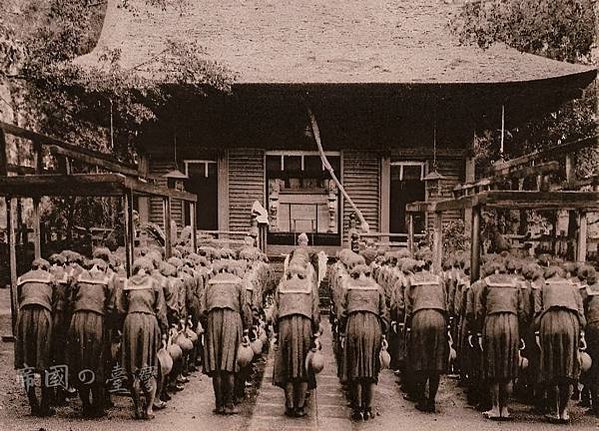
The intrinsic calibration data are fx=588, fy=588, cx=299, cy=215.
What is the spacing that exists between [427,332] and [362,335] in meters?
0.77

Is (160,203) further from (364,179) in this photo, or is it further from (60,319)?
(60,319)

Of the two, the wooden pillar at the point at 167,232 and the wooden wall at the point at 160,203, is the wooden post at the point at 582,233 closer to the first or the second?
the wooden pillar at the point at 167,232

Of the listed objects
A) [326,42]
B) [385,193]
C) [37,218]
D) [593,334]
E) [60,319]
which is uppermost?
[326,42]

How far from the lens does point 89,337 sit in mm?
5992

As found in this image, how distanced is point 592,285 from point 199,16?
10.8m

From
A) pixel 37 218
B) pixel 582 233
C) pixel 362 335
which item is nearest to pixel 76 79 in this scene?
pixel 37 218

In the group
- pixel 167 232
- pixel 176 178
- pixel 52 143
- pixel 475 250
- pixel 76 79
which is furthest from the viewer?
pixel 176 178

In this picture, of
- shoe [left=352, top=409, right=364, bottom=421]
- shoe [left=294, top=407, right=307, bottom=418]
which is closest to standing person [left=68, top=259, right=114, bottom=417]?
shoe [left=294, top=407, right=307, bottom=418]

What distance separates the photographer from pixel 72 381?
20.0 ft

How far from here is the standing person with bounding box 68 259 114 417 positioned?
5992 millimetres

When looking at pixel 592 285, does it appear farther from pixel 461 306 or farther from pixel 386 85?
pixel 386 85

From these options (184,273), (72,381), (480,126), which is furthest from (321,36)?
(72,381)

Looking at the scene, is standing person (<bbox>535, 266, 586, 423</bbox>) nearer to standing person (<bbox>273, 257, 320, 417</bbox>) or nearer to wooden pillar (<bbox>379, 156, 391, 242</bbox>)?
standing person (<bbox>273, 257, 320, 417</bbox>)

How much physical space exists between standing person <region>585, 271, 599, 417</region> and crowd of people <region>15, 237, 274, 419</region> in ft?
12.2
